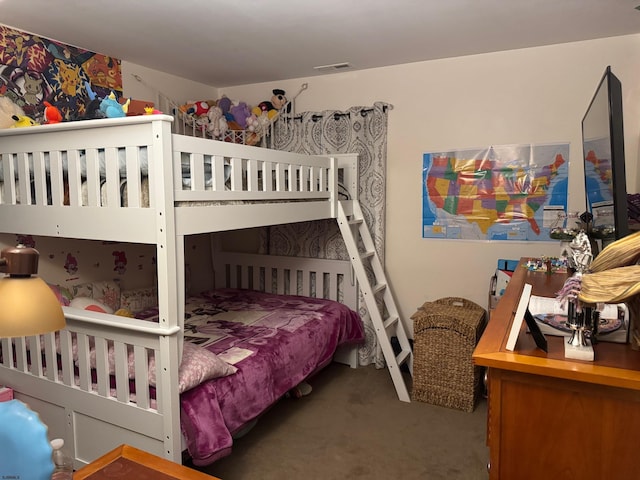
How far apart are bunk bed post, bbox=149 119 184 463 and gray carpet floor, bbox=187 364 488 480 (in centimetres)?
62

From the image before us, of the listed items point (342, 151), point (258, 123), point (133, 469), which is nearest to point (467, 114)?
point (342, 151)

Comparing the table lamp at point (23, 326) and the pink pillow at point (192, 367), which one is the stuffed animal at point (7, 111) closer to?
the pink pillow at point (192, 367)

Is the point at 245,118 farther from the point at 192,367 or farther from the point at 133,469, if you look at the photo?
the point at 133,469

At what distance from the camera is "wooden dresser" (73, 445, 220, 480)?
45.8 inches

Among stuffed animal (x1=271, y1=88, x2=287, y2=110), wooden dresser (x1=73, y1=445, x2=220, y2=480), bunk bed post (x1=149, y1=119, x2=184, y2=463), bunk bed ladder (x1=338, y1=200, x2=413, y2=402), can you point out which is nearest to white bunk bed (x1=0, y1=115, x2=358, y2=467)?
bunk bed post (x1=149, y1=119, x2=184, y2=463)

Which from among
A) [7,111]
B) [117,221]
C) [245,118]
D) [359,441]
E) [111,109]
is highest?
[245,118]

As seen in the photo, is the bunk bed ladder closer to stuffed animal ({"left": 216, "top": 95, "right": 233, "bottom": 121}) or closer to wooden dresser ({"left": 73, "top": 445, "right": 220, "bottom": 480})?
stuffed animal ({"left": 216, "top": 95, "right": 233, "bottom": 121})

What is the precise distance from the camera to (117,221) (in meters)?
1.74

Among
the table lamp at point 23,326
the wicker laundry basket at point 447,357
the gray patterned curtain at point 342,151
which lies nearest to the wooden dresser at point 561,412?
the table lamp at point 23,326

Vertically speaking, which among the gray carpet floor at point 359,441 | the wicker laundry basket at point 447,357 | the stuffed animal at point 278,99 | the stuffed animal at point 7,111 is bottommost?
the gray carpet floor at point 359,441

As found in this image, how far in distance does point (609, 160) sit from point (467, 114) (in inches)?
79.3

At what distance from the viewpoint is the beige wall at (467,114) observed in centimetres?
286

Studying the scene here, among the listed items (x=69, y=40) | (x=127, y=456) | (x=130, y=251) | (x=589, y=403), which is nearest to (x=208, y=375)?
(x=127, y=456)

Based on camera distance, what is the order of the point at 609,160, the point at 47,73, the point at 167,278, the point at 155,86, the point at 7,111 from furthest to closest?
1. the point at 155,86
2. the point at 47,73
3. the point at 7,111
4. the point at 167,278
5. the point at 609,160
